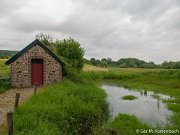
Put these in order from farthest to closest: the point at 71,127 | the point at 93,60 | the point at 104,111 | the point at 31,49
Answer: the point at 93,60
the point at 31,49
the point at 104,111
the point at 71,127

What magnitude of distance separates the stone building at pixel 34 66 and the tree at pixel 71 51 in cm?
873

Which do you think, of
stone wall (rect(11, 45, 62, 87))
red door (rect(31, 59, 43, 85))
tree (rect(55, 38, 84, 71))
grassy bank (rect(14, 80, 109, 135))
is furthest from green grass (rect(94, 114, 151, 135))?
tree (rect(55, 38, 84, 71))

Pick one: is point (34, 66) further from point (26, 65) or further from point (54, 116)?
point (54, 116)

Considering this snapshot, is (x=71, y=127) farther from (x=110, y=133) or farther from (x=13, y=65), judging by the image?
(x=13, y=65)

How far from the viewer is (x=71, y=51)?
3616 centimetres

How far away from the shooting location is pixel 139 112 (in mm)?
19000

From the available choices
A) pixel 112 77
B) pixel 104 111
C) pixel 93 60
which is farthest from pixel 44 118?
pixel 93 60

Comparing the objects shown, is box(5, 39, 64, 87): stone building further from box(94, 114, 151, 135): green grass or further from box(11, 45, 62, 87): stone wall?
box(94, 114, 151, 135): green grass

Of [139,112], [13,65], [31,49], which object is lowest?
[139,112]

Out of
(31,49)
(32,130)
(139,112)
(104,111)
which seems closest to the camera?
(32,130)

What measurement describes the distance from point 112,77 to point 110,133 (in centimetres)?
4832

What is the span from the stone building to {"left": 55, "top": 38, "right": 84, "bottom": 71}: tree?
8734 mm

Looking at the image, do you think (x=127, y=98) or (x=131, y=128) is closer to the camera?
(x=131, y=128)

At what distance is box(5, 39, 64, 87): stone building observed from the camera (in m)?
26.0
